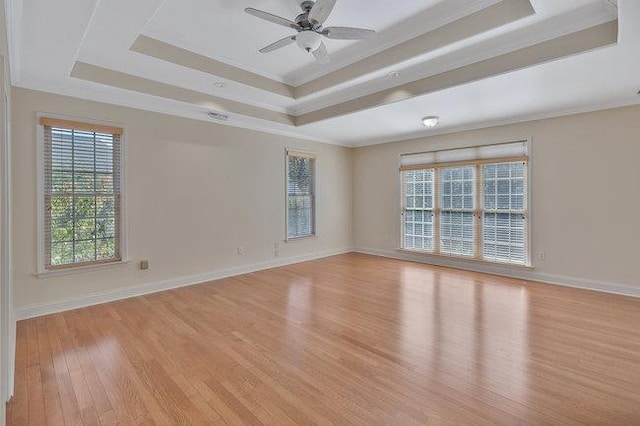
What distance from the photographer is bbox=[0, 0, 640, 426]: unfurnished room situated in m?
2.12

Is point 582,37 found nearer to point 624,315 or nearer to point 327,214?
point 624,315

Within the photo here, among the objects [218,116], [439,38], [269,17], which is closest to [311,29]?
[269,17]

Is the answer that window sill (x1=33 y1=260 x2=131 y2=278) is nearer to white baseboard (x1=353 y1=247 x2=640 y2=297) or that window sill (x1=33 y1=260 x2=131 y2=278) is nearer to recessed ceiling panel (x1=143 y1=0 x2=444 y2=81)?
recessed ceiling panel (x1=143 y1=0 x2=444 y2=81)

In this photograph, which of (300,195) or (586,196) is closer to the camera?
(586,196)

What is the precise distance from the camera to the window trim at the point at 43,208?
3414mm

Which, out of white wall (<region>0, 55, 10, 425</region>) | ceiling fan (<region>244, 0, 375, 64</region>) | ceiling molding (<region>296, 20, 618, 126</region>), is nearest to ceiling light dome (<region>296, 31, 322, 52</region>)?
ceiling fan (<region>244, 0, 375, 64</region>)

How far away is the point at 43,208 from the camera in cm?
345

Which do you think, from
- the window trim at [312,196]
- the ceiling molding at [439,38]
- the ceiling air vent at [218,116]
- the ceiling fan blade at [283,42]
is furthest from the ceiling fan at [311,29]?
the window trim at [312,196]

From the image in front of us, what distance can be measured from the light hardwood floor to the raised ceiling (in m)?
2.52

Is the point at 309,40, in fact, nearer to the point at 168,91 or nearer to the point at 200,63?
the point at 200,63

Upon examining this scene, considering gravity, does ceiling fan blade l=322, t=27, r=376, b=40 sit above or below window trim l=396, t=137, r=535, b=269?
above

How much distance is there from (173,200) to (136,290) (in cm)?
129

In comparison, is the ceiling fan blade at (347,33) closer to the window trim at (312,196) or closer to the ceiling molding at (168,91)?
the ceiling molding at (168,91)

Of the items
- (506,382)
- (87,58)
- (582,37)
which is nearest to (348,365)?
(506,382)
